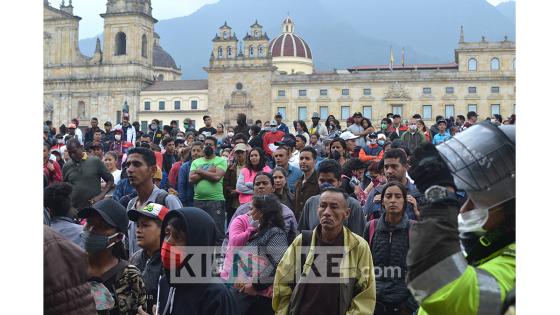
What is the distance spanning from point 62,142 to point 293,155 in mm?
7247

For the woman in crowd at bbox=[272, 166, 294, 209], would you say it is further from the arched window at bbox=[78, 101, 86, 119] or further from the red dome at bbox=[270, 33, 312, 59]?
the red dome at bbox=[270, 33, 312, 59]

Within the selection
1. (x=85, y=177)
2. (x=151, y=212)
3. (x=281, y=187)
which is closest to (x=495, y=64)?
(x=85, y=177)

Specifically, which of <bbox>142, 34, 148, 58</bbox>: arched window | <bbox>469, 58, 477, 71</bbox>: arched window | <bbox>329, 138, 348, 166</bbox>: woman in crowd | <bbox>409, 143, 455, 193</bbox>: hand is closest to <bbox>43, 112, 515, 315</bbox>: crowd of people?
<bbox>409, 143, 455, 193</bbox>: hand

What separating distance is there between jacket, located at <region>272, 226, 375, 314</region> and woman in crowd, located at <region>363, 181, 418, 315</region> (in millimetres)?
501

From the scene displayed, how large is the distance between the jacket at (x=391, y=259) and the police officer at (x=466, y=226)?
3.32 meters

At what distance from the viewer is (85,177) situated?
983cm

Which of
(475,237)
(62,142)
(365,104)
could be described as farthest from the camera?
(365,104)

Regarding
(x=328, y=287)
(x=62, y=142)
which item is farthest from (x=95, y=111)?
(x=328, y=287)

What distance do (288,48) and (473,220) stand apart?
→ 260 feet

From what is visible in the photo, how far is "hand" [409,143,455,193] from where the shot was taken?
8.18 ft

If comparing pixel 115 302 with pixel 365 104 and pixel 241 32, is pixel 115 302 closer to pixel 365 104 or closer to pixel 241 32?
pixel 365 104

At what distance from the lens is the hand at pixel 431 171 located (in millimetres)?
2494

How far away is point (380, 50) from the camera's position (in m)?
194

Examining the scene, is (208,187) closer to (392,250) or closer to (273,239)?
(273,239)
